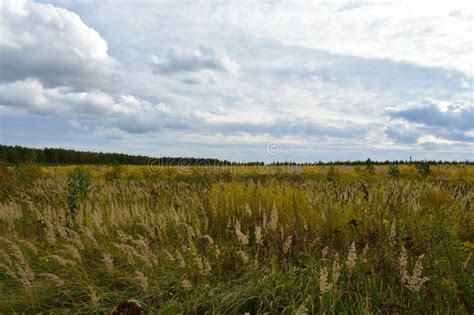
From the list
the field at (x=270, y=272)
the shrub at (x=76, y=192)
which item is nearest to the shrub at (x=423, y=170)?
the field at (x=270, y=272)

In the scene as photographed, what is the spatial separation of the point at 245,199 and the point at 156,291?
3115 millimetres

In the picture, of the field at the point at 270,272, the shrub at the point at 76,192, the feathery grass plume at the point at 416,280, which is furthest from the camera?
the shrub at the point at 76,192

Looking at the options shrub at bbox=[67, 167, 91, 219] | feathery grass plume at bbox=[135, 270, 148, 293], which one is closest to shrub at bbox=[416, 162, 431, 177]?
shrub at bbox=[67, 167, 91, 219]

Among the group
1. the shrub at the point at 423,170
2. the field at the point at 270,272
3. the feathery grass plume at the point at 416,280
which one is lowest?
the field at the point at 270,272

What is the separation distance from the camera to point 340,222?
518 cm

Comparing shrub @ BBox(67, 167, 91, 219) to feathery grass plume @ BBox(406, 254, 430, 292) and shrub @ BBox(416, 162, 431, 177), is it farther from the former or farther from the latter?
shrub @ BBox(416, 162, 431, 177)

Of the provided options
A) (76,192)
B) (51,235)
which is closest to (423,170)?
(76,192)

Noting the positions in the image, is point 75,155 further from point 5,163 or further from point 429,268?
point 429,268

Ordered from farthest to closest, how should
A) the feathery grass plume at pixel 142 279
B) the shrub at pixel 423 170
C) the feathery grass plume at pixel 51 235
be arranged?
1. the shrub at pixel 423 170
2. the feathery grass plume at pixel 51 235
3. the feathery grass plume at pixel 142 279

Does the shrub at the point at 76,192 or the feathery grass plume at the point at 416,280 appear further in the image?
the shrub at the point at 76,192

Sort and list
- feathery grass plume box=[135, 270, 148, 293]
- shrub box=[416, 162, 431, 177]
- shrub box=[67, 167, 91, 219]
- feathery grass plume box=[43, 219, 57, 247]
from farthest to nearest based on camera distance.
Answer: shrub box=[416, 162, 431, 177] < shrub box=[67, 167, 91, 219] < feathery grass plume box=[43, 219, 57, 247] < feathery grass plume box=[135, 270, 148, 293]

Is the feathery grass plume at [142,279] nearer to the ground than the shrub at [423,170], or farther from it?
nearer to the ground

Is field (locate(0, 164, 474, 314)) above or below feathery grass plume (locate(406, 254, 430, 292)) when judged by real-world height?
below

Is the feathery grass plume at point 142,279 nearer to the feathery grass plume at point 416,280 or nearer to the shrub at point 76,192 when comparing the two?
the feathery grass plume at point 416,280
